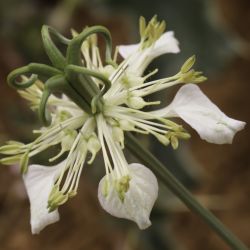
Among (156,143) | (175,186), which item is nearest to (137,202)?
(175,186)

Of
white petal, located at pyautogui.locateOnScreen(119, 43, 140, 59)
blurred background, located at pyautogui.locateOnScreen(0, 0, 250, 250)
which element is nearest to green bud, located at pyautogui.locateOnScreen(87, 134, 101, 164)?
white petal, located at pyautogui.locateOnScreen(119, 43, 140, 59)

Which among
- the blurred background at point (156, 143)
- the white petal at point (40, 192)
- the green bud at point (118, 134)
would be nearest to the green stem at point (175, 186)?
the green bud at point (118, 134)

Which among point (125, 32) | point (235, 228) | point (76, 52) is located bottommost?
point (235, 228)

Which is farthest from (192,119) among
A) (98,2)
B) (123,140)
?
(98,2)

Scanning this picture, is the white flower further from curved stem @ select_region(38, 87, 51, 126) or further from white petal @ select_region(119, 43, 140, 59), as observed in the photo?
curved stem @ select_region(38, 87, 51, 126)

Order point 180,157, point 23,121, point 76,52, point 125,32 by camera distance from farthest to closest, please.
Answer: point 125,32 → point 23,121 → point 180,157 → point 76,52

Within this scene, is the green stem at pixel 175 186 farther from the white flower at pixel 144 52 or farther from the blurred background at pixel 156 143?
A: the blurred background at pixel 156 143

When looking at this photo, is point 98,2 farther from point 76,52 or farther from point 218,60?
point 76,52
